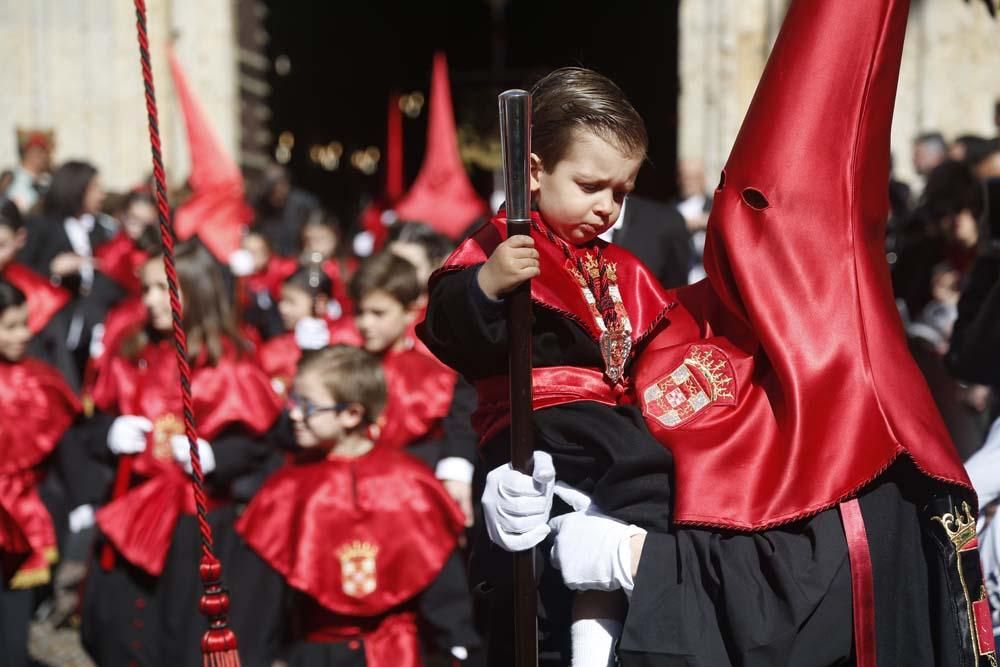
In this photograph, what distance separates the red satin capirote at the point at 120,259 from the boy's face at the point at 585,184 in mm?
5126

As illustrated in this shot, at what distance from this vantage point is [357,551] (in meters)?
3.92

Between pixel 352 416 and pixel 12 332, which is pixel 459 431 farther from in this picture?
pixel 12 332

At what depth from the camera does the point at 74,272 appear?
811cm

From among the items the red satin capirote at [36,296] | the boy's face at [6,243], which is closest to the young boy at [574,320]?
the boy's face at [6,243]

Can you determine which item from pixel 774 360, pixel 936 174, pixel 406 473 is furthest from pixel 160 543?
pixel 936 174

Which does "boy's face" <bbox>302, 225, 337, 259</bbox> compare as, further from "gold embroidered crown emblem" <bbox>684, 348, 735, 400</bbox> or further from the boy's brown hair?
"gold embroidered crown emblem" <bbox>684, 348, 735, 400</bbox>

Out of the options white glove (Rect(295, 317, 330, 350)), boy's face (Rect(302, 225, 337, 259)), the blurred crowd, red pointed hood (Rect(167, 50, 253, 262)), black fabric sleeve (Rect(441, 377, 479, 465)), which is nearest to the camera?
the blurred crowd

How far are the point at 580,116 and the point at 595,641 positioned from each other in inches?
36.0

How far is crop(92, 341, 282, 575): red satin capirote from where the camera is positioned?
457 cm

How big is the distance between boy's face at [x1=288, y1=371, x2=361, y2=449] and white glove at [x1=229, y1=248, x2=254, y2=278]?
389cm

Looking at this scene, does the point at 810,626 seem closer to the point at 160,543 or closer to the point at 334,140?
the point at 160,543

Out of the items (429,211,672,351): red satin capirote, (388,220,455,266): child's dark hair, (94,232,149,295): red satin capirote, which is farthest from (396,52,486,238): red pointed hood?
(429,211,672,351): red satin capirote

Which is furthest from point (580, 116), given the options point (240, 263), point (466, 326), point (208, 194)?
point (208, 194)

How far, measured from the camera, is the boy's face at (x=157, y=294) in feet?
15.2
